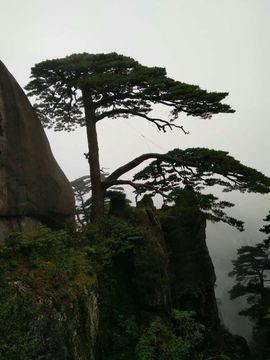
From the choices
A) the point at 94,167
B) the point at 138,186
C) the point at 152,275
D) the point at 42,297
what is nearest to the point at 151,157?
the point at 138,186

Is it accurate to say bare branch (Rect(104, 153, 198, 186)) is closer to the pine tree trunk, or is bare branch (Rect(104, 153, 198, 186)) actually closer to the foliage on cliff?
the pine tree trunk

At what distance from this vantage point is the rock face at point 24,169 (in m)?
16.3

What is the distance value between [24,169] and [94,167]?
3432 mm

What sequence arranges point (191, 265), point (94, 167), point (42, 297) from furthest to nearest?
point (191, 265), point (94, 167), point (42, 297)

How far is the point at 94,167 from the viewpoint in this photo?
18391 millimetres

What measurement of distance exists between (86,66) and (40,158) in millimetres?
5032

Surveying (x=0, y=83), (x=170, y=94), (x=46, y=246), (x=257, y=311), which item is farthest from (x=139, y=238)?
(x=257, y=311)

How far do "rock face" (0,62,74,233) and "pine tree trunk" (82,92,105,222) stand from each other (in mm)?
1872

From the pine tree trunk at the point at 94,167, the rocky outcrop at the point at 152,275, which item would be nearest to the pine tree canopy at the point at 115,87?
the pine tree trunk at the point at 94,167

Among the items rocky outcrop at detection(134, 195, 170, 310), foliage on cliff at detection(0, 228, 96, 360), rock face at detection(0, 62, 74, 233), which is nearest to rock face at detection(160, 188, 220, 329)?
rocky outcrop at detection(134, 195, 170, 310)

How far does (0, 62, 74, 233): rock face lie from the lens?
53.4 feet

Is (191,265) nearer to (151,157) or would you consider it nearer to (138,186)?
(138,186)

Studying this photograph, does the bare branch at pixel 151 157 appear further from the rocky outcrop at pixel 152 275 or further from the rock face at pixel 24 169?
the rocky outcrop at pixel 152 275

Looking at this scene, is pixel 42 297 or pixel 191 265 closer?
pixel 42 297
